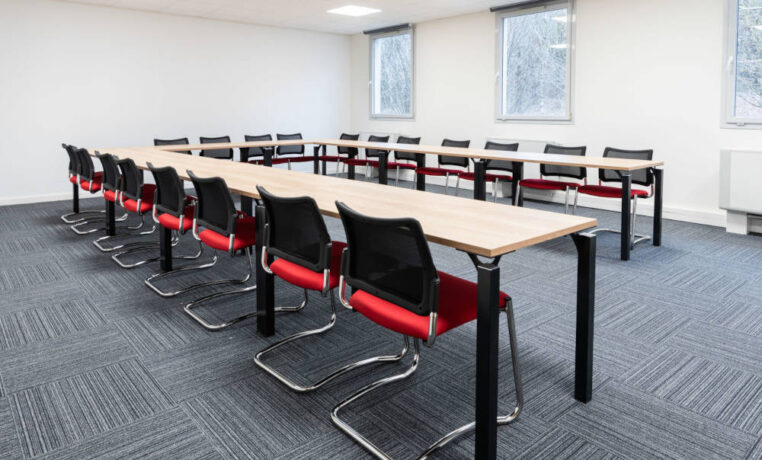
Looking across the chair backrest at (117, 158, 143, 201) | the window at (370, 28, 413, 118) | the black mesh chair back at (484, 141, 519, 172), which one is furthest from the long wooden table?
the chair backrest at (117, 158, 143, 201)

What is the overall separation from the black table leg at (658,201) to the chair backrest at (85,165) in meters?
4.73

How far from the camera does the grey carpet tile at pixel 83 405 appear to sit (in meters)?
1.92

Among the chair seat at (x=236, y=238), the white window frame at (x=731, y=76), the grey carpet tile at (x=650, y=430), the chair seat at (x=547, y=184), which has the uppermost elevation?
the white window frame at (x=731, y=76)

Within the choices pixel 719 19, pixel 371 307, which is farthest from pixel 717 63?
pixel 371 307

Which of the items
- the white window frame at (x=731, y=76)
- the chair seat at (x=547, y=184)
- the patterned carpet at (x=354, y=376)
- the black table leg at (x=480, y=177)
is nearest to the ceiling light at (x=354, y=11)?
the black table leg at (x=480, y=177)

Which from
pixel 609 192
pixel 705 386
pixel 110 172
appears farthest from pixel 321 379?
pixel 609 192

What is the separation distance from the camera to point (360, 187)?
3088 mm

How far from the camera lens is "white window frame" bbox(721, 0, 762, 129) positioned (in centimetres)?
505

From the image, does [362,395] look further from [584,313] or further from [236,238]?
[236,238]

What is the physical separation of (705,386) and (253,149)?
6.40 meters

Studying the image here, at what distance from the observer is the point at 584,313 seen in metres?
2.03

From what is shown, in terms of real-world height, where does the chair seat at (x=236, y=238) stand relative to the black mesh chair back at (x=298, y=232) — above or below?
below

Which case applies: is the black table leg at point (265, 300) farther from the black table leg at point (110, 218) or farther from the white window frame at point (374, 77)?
the white window frame at point (374, 77)

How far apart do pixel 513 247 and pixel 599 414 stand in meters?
0.79
